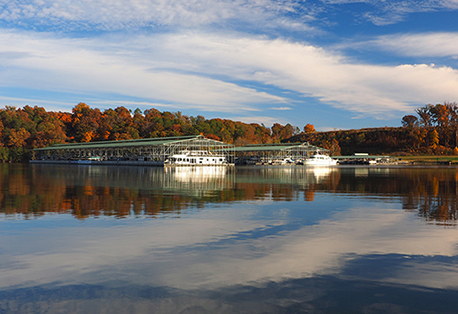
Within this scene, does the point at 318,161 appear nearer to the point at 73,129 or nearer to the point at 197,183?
the point at 197,183

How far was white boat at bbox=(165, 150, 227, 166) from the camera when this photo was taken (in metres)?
97.3

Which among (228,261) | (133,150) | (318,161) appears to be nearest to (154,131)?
(133,150)

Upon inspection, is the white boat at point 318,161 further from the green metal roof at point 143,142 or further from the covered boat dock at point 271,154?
the green metal roof at point 143,142

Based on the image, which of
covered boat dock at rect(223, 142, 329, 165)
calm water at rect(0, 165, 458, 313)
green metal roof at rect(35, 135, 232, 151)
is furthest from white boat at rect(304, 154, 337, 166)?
calm water at rect(0, 165, 458, 313)

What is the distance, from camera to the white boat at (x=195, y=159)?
9728 centimetres

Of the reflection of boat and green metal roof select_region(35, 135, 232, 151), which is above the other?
green metal roof select_region(35, 135, 232, 151)

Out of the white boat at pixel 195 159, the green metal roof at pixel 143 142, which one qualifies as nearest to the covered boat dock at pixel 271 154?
the white boat at pixel 195 159

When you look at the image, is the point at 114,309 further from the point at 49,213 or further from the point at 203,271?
the point at 49,213

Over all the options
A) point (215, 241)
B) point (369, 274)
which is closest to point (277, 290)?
point (369, 274)

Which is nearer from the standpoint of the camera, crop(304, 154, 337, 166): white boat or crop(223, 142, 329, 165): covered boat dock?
crop(223, 142, 329, 165): covered boat dock

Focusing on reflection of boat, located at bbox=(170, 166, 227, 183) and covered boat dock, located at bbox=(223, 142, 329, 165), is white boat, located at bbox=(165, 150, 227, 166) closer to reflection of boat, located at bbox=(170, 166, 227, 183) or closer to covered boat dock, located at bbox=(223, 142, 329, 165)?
covered boat dock, located at bbox=(223, 142, 329, 165)

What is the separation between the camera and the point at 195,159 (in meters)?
102

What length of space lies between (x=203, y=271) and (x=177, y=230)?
4232 mm

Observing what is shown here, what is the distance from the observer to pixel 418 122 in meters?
161
